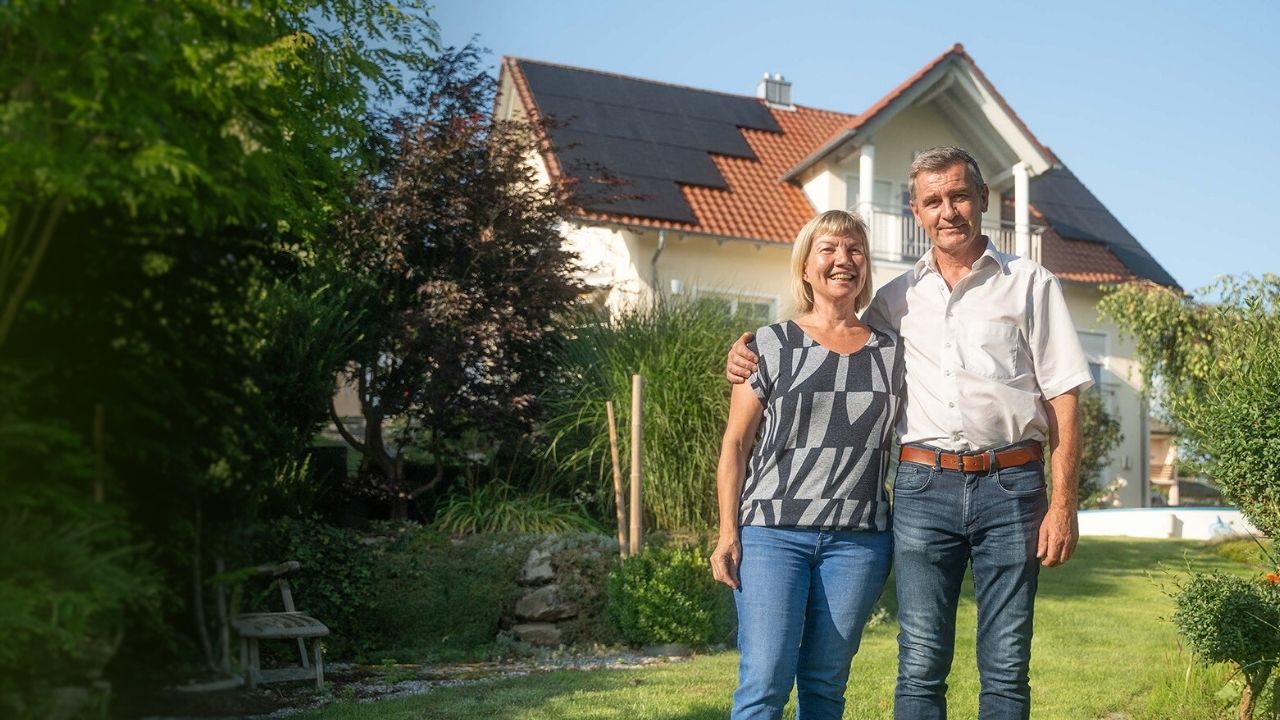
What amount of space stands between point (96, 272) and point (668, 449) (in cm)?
653

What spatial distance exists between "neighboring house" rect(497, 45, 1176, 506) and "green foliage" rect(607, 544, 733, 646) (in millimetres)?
8001

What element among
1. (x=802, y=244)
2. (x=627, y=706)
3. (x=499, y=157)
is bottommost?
(x=627, y=706)

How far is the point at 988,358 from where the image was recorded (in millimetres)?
3020

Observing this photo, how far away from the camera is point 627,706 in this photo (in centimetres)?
506

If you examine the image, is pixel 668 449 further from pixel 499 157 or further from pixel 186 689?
pixel 186 689

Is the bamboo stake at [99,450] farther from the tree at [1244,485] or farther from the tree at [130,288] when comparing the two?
the tree at [1244,485]

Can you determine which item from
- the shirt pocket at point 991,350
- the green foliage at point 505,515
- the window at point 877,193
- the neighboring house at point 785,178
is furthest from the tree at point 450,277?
the window at point 877,193

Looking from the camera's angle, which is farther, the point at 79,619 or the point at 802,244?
the point at 802,244

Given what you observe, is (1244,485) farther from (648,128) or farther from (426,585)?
(648,128)

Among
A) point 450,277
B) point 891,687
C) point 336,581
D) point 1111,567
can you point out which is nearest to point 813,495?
point 891,687

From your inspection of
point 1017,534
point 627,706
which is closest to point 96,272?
point 1017,534

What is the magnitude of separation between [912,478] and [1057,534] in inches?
15.5

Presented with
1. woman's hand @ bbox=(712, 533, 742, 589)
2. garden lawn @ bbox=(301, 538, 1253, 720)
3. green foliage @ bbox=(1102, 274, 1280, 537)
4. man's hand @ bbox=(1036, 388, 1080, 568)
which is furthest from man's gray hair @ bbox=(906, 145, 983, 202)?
garden lawn @ bbox=(301, 538, 1253, 720)

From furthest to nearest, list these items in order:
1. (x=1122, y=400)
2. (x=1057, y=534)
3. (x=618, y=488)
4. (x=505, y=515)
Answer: (x=1122, y=400) < (x=505, y=515) < (x=618, y=488) < (x=1057, y=534)
